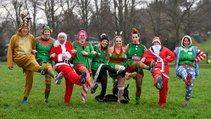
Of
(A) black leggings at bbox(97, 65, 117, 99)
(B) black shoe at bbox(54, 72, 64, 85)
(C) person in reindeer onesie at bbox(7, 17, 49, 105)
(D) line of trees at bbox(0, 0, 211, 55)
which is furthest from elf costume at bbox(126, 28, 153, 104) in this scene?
(D) line of trees at bbox(0, 0, 211, 55)

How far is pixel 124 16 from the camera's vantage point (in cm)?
4753

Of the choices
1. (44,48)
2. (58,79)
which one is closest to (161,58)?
(58,79)

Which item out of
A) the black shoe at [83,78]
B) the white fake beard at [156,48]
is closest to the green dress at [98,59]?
the black shoe at [83,78]

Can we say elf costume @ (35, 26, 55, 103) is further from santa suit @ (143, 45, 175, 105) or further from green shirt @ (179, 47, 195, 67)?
green shirt @ (179, 47, 195, 67)

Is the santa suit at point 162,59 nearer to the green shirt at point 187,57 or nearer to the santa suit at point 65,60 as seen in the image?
the green shirt at point 187,57

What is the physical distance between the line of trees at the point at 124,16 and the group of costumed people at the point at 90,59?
34.5 metres

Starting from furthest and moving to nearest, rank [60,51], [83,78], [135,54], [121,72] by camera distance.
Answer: [135,54] < [121,72] < [60,51] < [83,78]

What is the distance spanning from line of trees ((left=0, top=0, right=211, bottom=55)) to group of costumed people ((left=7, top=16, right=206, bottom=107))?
34.5 meters

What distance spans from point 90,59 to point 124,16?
3790cm

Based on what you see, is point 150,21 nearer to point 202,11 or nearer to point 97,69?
point 202,11

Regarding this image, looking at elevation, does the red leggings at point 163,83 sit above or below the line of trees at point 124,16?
below

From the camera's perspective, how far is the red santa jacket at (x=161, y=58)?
10.1m

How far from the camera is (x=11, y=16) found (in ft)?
181

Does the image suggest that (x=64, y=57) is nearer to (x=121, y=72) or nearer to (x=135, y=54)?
(x=121, y=72)
